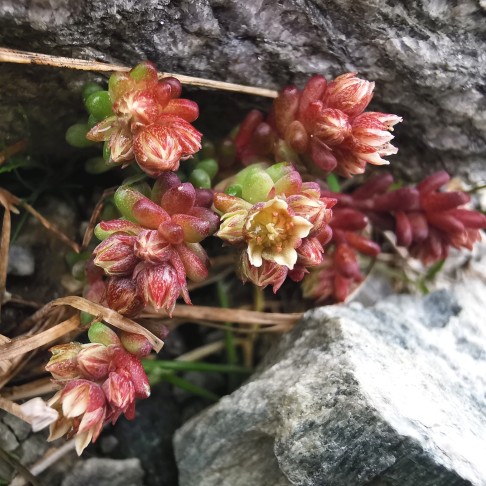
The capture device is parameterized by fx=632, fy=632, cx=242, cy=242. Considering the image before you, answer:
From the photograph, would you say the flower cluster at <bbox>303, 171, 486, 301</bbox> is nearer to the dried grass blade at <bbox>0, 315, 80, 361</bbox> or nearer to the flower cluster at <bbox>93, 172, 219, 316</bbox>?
the flower cluster at <bbox>93, 172, 219, 316</bbox>

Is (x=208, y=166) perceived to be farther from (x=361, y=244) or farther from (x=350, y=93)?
(x=361, y=244)

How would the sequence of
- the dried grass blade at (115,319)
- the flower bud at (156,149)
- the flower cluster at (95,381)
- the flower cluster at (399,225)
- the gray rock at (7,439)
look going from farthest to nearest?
the flower cluster at (399,225)
the gray rock at (7,439)
the dried grass blade at (115,319)
the flower bud at (156,149)
the flower cluster at (95,381)

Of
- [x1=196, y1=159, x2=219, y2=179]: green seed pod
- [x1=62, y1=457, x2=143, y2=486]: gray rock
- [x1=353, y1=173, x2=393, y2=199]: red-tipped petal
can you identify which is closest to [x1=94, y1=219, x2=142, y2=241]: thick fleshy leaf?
[x1=196, y1=159, x2=219, y2=179]: green seed pod

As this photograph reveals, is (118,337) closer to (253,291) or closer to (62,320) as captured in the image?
(62,320)

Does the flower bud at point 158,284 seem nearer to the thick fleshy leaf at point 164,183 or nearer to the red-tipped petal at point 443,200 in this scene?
the thick fleshy leaf at point 164,183

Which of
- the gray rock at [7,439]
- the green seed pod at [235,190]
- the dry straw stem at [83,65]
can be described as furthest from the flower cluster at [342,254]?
the gray rock at [7,439]
